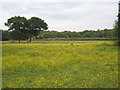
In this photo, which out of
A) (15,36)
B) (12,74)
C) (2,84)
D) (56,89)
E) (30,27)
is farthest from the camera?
(30,27)

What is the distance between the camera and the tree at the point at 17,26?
6762cm

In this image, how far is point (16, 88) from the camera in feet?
29.3

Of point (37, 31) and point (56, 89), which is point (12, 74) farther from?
point (37, 31)

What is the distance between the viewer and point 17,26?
2709 inches

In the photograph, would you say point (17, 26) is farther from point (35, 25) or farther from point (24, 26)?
point (35, 25)

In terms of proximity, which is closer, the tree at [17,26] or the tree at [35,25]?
the tree at [17,26]

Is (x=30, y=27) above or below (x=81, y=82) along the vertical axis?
above

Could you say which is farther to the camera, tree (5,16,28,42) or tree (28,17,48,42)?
tree (28,17,48,42)

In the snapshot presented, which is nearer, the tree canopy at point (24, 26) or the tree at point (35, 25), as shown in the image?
the tree canopy at point (24, 26)

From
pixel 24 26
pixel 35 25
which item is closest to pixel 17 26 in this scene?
pixel 24 26

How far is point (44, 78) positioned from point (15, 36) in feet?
196

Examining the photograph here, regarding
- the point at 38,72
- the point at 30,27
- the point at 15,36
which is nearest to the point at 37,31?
the point at 30,27

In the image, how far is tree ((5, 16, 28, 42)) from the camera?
2662 inches

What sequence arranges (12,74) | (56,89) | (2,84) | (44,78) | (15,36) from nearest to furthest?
(56,89) < (2,84) < (44,78) < (12,74) < (15,36)
